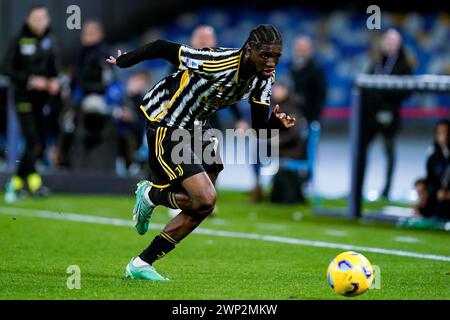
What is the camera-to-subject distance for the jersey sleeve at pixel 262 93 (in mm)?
8945

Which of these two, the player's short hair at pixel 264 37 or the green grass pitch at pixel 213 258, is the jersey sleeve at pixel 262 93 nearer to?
the player's short hair at pixel 264 37

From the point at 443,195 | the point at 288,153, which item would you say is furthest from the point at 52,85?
the point at 443,195

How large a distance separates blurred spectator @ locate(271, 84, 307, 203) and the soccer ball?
861 cm

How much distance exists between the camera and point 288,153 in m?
16.7

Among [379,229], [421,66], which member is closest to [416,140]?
[421,66]

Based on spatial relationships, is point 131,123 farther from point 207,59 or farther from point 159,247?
point 207,59

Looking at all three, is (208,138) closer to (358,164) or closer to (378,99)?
(358,164)

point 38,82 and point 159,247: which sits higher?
point 38,82

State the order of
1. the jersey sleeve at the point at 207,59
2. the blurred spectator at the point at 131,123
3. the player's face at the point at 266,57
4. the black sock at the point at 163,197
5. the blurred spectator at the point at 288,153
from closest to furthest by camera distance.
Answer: the player's face at the point at 266,57, the jersey sleeve at the point at 207,59, the black sock at the point at 163,197, the blurred spectator at the point at 288,153, the blurred spectator at the point at 131,123

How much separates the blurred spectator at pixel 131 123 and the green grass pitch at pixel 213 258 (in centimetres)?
417

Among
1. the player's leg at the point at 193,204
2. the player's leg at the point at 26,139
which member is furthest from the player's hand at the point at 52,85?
the player's leg at the point at 193,204

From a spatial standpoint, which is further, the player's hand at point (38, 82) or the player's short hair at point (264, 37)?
the player's hand at point (38, 82)

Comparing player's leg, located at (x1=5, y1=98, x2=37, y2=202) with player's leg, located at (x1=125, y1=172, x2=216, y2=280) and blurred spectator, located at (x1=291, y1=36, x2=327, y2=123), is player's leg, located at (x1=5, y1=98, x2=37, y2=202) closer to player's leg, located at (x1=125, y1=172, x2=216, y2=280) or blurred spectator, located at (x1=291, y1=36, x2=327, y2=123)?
blurred spectator, located at (x1=291, y1=36, x2=327, y2=123)

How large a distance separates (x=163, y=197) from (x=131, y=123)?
11.3 m
